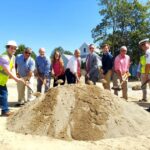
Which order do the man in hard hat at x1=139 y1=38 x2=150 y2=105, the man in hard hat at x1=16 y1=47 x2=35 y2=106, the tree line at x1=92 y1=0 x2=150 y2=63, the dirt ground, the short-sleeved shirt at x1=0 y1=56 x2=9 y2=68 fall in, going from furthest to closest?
the tree line at x1=92 y1=0 x2=150 y2=63 < the man in hard hat at x1=16 y1=47 x2=35 y2=106 < the man in hard hat at x1=139 y1=38 x2=150 y2=105 < the short-sleeved shirt at x1=0 y1=56 x2=9 y2=68 < the dirt ground

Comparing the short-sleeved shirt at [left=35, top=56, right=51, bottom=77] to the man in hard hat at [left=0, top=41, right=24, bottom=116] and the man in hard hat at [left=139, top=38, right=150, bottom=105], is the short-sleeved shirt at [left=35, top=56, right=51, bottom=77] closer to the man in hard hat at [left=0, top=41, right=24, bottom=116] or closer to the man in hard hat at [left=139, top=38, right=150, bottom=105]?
the man in hard hat at [left=139, top=38, right=150, bottom=105]

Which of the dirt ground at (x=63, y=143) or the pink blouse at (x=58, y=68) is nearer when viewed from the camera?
the dirt ground at (x=63, y=143)

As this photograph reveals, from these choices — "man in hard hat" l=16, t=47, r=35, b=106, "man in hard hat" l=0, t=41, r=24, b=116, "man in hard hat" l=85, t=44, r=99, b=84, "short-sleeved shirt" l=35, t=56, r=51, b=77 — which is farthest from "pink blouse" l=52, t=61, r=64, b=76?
"man in hard hat" l=0, t=41, r=24, b=116

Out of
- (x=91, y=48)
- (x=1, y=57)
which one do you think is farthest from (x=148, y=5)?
(x=1, y=57)

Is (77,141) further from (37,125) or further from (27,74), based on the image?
(27,74)

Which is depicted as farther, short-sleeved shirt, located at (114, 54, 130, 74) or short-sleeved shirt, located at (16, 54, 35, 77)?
short-sleeved shirt, located at (114, 54, 130, 74)

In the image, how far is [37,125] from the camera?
23.9 ft

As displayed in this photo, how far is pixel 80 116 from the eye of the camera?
7.33 meters

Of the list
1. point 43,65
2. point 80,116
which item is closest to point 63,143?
point 80,116

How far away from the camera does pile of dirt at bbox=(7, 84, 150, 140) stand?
275 inches

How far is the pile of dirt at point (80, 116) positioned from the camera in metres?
6.98

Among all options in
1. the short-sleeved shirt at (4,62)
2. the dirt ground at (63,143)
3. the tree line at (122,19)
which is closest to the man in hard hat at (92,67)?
the short-sleeved shirt at (4,62)

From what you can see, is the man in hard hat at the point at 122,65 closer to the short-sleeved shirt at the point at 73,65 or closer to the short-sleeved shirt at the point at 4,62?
the short-sleeved shirt at the point at 73,65

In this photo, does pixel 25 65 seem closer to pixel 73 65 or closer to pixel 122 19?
pixel 73 65
